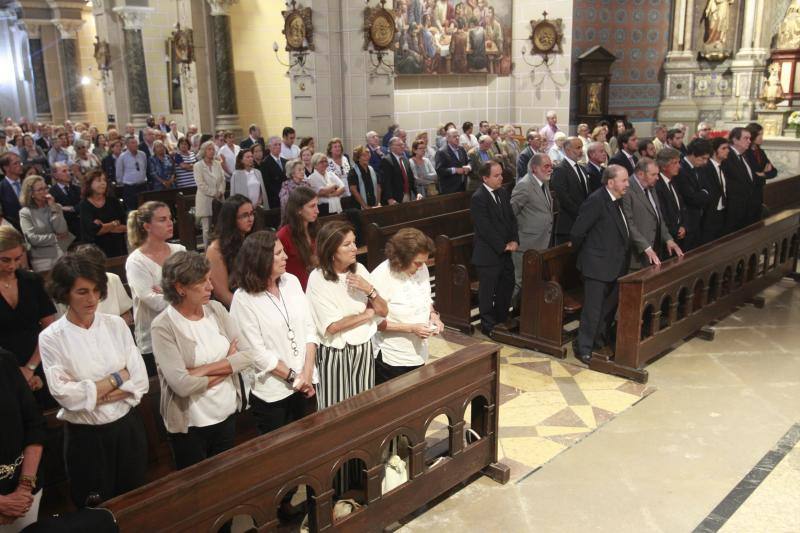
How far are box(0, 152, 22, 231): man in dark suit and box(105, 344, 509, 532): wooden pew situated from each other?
5642mm

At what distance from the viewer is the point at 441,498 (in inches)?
150

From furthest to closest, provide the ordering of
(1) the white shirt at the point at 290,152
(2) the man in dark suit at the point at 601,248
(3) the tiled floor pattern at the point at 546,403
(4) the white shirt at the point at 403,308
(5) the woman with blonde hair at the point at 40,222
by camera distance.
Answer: (1) the white shirt at the point at 290,152
(5) the woman with blonde hair at the point at 40,222
(2) the man in dark suit at the point at 601,248
(3) the tiled floor pattern at the point at 546,403
(4) the white shirt at the point at 403,308

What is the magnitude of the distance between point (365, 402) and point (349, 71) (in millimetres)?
8770

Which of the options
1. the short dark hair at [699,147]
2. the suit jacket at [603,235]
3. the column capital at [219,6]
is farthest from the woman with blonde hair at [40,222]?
the column capital at [219,6]

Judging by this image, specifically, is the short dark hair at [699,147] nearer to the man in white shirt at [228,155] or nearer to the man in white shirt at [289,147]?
the man in white shirt at [289,147]

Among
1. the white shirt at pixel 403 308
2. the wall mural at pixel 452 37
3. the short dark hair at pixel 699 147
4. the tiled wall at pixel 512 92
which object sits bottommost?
the white shirt at pixel 403 308

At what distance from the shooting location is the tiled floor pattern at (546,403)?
437 cm

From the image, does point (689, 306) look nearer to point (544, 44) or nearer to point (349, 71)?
point (349, 71)

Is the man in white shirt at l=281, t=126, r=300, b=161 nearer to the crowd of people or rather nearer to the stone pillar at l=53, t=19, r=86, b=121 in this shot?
the crowd of people

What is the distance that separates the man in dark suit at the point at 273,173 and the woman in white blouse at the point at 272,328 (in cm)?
559

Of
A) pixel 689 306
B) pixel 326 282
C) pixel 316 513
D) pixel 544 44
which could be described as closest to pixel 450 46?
pixel 544 44

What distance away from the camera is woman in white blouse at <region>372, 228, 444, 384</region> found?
3775mm

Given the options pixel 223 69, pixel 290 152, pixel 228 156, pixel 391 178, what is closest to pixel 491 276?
pixel 391 178

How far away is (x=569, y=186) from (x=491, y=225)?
3.92ft
